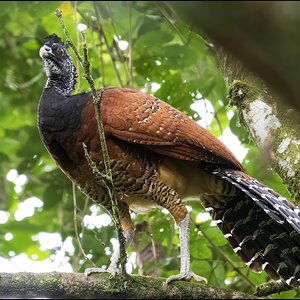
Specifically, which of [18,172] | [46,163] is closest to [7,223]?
[18,172]

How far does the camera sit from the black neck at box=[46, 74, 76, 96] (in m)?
3.70

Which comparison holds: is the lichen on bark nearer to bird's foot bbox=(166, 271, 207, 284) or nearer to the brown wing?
the brown wing

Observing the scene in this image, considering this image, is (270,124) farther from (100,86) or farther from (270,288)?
(100,86)

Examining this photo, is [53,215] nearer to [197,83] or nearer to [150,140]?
[197,83]

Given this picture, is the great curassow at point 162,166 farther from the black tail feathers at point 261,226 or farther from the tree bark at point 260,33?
the tree bark at point 260,33

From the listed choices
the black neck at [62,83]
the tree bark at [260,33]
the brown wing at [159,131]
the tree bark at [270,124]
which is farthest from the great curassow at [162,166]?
the tree bark at [260,33]

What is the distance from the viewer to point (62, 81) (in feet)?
12.4

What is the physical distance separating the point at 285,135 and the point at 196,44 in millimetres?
1746

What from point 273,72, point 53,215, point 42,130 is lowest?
point 53,215

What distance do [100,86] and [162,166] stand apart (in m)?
1.66

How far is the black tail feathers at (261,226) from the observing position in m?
3.05

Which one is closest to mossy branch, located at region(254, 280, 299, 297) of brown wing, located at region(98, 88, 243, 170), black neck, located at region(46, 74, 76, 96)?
brown wing, located at region(98, 88, 243, 170)

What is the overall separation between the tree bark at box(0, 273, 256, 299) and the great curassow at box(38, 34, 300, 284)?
1.22 feet

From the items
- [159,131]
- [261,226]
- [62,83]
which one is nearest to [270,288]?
[261,226]
